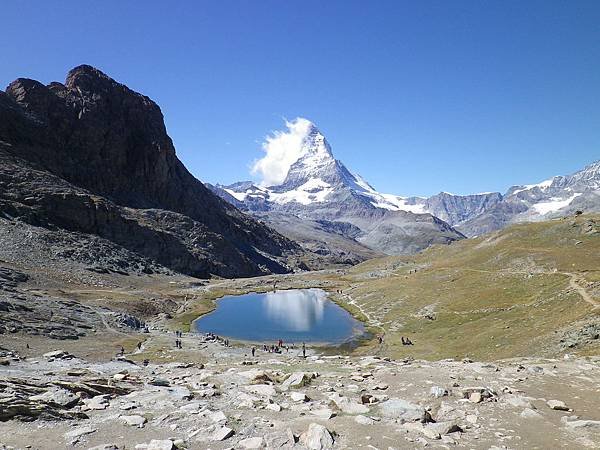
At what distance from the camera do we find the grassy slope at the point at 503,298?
5684 centimetres

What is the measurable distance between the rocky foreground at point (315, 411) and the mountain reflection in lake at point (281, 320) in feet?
210

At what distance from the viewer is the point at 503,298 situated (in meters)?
80.3

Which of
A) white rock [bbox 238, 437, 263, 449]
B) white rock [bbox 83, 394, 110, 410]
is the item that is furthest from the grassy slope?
white rock [bbox 83, 394, 110, 410]

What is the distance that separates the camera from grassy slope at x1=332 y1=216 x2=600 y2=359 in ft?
186

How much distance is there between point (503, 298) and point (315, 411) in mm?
69707

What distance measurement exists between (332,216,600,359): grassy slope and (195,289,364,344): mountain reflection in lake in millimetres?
10164

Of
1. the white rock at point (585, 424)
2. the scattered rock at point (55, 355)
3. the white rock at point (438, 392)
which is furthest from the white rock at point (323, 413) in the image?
the scattered rock at point (55, 355)

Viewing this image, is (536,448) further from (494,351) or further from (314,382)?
(494,351)

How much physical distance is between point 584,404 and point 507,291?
6663 centimetres

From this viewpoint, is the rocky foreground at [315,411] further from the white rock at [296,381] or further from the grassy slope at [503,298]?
the grassy slope at [503,298]

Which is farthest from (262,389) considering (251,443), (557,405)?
(557,405)

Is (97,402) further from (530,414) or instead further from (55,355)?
(55,355)

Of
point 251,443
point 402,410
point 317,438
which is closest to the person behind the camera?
point 251,443

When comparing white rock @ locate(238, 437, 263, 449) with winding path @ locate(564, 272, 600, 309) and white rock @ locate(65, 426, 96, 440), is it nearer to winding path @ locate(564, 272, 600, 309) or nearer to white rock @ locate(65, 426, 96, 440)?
white rock @ locate(65, 426, 96, 440)
